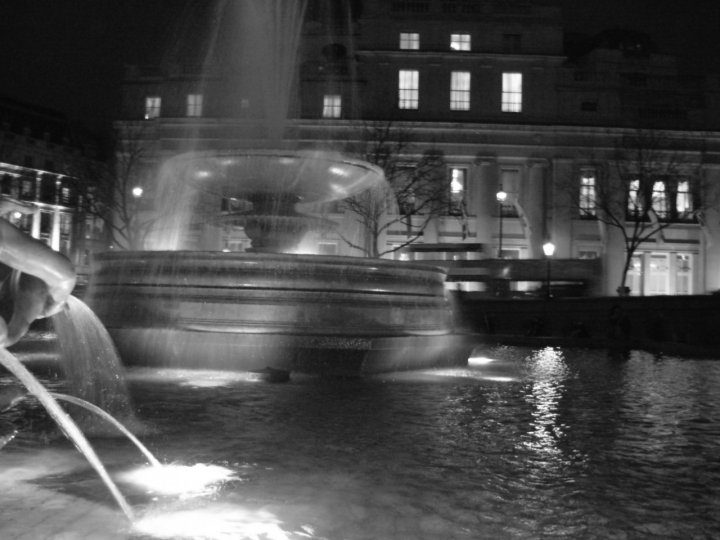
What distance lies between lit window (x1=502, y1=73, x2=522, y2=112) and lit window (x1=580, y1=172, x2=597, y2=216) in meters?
5.56

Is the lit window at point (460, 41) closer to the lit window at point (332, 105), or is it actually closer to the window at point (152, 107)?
the lit window at point (332, 105)

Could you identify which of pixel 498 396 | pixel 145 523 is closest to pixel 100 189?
pixel 498 396

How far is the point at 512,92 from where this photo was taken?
160 feet

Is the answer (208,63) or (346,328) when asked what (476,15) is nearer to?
(208,63)

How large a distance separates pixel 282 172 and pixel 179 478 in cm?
827

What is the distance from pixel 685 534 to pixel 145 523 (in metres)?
2.53

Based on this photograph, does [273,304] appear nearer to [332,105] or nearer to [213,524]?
[213,524]

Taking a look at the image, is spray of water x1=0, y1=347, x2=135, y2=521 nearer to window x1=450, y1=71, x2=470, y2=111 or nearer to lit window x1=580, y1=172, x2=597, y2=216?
lit window x1=580, y1=172, x2=597, y2=216

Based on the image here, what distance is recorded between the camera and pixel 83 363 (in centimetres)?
878

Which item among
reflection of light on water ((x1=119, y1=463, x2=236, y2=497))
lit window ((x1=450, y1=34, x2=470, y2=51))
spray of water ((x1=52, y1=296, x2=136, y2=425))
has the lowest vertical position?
reflection of light on water ((x1=119, y1=463, x2=236, y2=497))

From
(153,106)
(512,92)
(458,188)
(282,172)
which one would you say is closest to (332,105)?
(458,188)

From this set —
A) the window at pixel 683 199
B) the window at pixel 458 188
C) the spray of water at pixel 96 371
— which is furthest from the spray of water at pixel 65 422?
the window at pixel 683 199

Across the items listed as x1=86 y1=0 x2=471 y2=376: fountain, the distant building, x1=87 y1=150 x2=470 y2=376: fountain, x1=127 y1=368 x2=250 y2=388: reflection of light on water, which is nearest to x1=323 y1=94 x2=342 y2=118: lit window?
the distant building

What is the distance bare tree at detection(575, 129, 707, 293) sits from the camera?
45.1 metres
